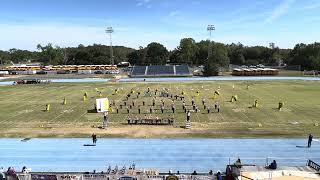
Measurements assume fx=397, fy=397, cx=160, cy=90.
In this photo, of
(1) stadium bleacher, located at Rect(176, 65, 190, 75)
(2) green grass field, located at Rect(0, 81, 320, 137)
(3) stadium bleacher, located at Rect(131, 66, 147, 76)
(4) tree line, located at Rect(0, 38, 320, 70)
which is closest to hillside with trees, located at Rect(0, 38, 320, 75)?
(4) tree line, located at Rect(0, 38, 320, 70)

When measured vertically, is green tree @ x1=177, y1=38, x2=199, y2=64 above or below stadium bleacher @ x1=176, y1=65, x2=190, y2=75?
above

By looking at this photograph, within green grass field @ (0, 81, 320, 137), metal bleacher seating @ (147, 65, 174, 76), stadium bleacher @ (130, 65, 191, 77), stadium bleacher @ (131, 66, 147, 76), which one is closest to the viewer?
green grass field @ (0, 81, 320, 137)

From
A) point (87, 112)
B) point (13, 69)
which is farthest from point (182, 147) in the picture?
point (13, 69)

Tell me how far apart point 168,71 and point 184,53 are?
50929 millimetres

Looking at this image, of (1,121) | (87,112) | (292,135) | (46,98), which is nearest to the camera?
(292,135)

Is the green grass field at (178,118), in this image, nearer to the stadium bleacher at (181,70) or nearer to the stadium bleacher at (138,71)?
the stadium bleacher at (138,71)

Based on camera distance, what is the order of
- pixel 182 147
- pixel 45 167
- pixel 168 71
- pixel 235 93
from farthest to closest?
1. pixel 168 71
2. pixel 235 93
3. pixel 182 147
4. pixel 45 167

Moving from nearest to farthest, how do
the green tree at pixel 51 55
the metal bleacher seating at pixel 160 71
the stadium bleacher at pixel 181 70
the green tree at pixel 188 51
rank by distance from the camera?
the stadium bleacher at pixel 181 70 → the metal bleacher seating at pixel 160 71 → the green tree at pixel 188 51 → the green tree at pixel 51 55

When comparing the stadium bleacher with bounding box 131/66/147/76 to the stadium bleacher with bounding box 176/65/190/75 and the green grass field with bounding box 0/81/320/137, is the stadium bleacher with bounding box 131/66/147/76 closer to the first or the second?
the stadium bleacher with bounding box 176/65/190/75

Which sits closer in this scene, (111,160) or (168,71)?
(111,160)

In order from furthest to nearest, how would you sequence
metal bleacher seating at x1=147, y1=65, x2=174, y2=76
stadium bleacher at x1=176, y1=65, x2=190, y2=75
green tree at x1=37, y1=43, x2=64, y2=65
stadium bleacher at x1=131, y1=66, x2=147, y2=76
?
green tree at x1=37, y1=43, x2=64, y2=65, metal bleacher seating at x1=147, y1=65, x2=174, y2=76, stadium bleacher at x1=176, y1=65, x2=190, y2=75, stadium bleacher at x1=131, y1=66, x2=147, y2=76

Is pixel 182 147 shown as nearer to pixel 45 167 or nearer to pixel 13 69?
pixel 45 167

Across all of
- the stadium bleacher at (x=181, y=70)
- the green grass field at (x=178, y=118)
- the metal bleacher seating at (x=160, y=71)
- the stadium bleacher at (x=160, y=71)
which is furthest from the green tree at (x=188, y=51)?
the green grass field at (x=178, y=118)

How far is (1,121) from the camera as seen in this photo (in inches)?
1633
